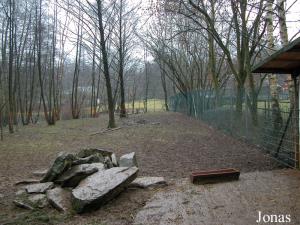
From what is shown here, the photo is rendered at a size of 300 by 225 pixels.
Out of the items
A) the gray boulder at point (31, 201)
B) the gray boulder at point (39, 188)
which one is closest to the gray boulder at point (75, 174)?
the gray boulder at point (39, 188)

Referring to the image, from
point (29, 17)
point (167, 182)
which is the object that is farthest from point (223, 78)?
point (167, 182)

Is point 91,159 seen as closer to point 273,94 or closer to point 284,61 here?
point 284,61

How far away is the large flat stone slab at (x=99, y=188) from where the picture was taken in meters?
5.06

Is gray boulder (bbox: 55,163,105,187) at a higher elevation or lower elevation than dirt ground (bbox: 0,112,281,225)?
higher

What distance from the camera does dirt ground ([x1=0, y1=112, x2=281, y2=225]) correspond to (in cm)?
501

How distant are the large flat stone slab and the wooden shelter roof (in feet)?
10.9

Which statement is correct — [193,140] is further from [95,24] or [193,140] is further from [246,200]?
[95,24]

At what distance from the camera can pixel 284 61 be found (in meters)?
6.70

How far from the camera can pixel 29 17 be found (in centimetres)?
2239

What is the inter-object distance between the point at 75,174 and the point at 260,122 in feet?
17.8

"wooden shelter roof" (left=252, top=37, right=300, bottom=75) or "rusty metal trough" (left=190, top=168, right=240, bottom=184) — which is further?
"rusty metal trough" (left=190, top=168, right=240, bottom=184)

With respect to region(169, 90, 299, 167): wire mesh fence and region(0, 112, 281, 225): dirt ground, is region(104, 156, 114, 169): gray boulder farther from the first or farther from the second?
Answer: region(169, 90, 299, 167): wire mesh fence

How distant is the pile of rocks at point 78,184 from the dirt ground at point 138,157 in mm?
179

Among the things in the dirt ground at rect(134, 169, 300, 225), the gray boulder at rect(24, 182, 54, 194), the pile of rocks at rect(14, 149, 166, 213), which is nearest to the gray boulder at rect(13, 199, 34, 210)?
the pile of rocks at rect(14, 149, 166, 213)
